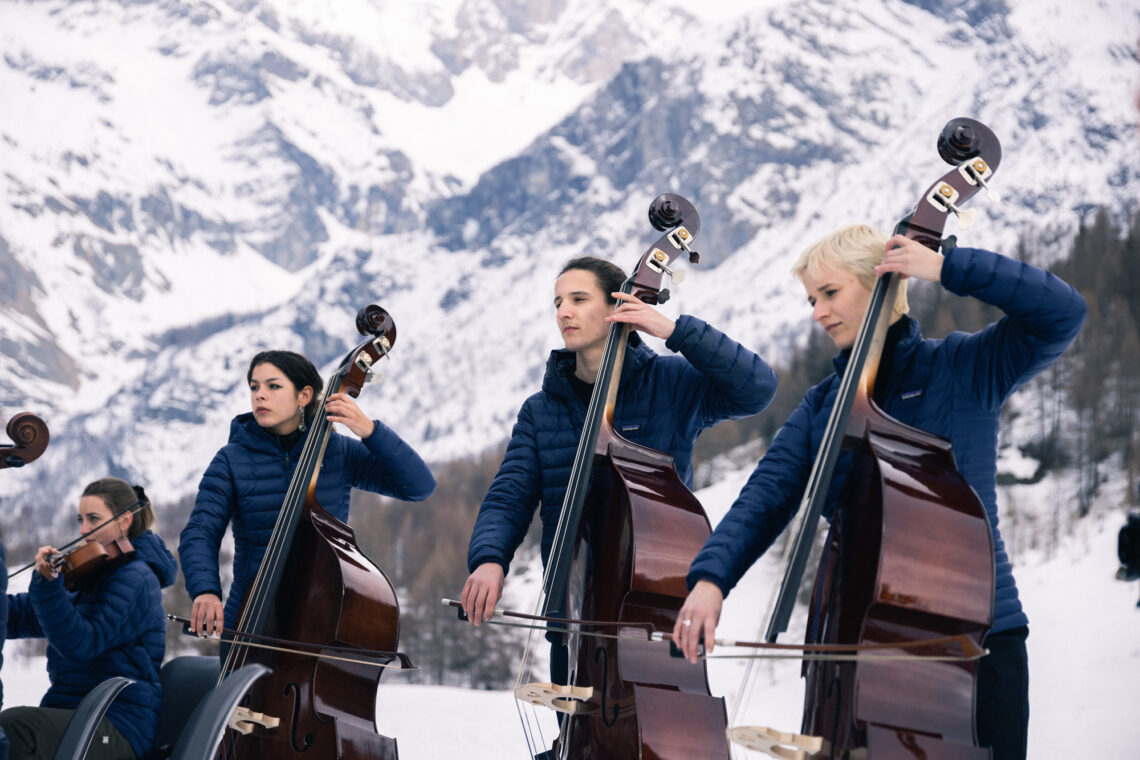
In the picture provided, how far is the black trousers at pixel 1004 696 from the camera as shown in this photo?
2947 millimetres

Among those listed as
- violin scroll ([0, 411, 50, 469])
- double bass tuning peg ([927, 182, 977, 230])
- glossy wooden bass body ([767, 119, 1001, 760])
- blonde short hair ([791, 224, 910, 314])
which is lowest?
glossy wooden bass body ([767, 119, 1001, 760])

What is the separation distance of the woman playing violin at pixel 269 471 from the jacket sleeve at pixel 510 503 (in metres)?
0.59

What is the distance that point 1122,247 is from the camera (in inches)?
2221

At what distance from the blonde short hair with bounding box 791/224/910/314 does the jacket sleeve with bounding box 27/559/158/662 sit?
2.72m

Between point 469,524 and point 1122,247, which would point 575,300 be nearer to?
point 1122,247

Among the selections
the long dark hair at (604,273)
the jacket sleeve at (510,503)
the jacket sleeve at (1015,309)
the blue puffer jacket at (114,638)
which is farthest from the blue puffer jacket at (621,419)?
the blue puffer jacket at (114,638)

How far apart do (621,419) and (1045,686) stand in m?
15.2

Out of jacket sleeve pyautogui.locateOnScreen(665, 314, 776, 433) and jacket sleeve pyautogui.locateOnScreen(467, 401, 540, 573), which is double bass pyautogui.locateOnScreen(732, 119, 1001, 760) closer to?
jacket sleeve pyautogui.locateOnScreen(665, 314, 776, 433)

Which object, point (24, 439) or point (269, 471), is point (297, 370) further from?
point (24, 439)

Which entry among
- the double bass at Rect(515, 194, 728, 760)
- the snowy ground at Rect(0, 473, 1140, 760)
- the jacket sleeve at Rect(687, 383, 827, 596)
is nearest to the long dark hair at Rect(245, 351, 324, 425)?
the double bass at Rect(515, 194, 728, 760)

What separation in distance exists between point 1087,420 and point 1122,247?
406 inches

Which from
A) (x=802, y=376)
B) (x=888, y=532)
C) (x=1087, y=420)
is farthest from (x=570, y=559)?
(x=802, y=376)

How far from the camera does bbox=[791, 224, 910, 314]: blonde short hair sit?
10.7 ft

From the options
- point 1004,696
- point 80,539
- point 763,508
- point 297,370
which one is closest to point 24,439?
point 80,539
